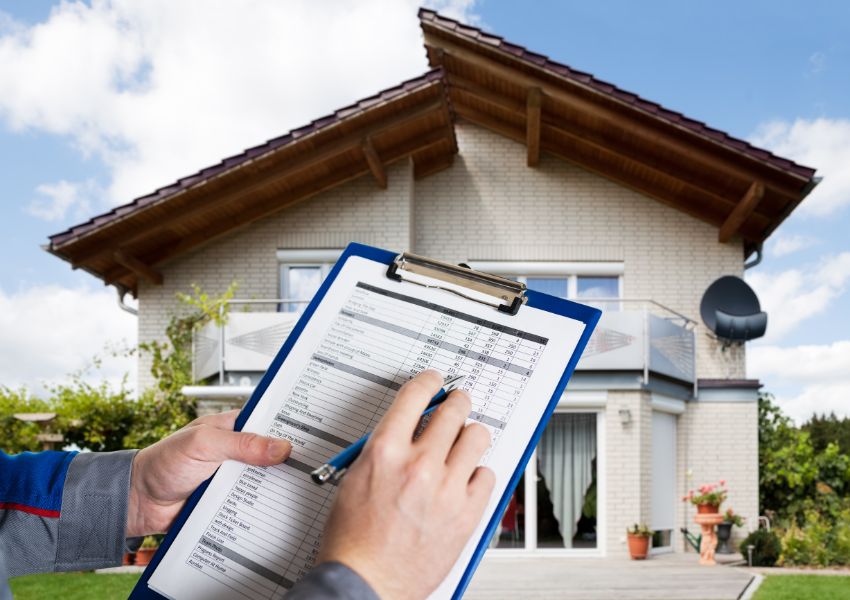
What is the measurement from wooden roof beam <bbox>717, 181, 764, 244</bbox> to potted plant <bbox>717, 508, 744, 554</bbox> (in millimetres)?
4000

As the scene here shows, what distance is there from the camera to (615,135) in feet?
40.2

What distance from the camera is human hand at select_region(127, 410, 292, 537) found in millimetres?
1046

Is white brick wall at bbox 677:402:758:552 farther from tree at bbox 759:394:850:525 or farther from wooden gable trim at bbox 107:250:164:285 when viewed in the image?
wooden gable trim at bbox 107:250:164:285

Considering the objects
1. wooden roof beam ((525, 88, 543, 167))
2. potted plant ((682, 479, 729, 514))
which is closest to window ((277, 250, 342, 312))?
wooden roof beam ((525, 88, 543, 167))

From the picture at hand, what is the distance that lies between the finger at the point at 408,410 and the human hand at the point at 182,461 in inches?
11.2

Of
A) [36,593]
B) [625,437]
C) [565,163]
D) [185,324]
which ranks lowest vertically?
[36,593]

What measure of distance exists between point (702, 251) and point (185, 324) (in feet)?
25.3

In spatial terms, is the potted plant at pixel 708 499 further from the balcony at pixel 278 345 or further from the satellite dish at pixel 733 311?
the satellite dish at pixel 733 311

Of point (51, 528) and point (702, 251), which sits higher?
point (702, 251)

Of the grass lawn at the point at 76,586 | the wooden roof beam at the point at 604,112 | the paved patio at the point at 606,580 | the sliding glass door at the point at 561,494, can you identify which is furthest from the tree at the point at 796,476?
the grass lawn at the point at 76,586

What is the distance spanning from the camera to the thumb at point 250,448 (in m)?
1.03

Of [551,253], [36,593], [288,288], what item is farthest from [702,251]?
[36,593]

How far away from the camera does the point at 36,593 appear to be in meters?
7.52

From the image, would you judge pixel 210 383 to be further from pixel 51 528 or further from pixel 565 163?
pixel 51 528
